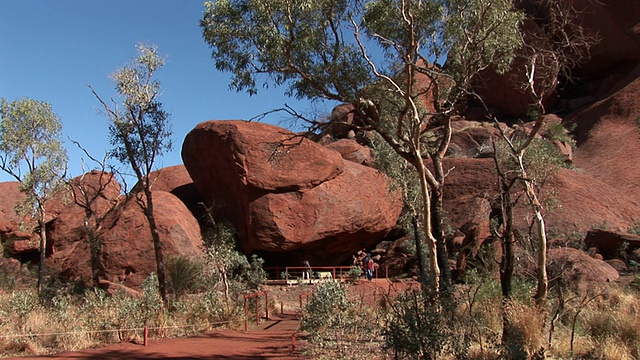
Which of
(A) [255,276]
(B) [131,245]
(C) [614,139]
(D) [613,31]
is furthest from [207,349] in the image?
(D) [613,31]

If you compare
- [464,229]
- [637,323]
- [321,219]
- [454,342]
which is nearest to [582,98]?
[464,229]

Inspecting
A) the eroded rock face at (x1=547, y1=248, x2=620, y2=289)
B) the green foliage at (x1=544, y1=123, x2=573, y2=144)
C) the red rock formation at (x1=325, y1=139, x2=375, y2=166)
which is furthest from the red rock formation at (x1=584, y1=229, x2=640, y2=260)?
the red rock formation at (x1=325, y1=139, x2=375, y2=166)

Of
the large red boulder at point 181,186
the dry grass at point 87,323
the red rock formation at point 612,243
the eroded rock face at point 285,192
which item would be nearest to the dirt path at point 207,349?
the dry grass at point 87,323

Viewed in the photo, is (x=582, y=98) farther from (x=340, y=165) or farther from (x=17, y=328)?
(x=17, y=328)

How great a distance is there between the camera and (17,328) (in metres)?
10.9

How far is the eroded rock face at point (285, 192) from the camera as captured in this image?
82.9 ft

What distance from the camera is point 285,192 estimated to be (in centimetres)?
2583

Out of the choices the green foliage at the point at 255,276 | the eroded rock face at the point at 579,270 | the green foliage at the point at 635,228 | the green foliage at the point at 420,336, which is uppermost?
the green foliage at the point at 635,228

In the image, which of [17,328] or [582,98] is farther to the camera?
[582,98]

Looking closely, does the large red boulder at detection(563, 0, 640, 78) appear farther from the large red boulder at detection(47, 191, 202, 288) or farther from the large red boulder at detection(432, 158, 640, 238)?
the large red boulder at detection(47, 191, 202, 288)

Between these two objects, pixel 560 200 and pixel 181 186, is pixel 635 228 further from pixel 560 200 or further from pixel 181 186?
pixel 181 186

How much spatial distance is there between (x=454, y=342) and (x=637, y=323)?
382 centimetres

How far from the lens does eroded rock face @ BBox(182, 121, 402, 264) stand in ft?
82.9

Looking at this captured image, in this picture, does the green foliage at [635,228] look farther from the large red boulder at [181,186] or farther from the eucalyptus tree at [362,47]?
the large red boulder at [181,186]
